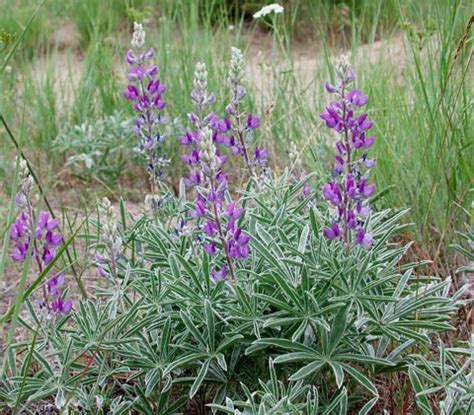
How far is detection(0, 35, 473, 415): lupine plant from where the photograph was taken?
1773mm

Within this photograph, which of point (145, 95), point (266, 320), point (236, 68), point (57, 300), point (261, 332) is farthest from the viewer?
point (145, 95)

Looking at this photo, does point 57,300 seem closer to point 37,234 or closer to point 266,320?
point 37,234

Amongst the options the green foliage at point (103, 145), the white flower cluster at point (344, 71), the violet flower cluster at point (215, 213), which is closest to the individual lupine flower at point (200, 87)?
the violet flower cluster at point (215, 213)

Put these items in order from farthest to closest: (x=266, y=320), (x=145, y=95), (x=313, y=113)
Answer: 1. (x=313, y=113)
2. (x=145, y=95)
3. (x=266, y=320)

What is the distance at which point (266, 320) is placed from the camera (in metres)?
1.78

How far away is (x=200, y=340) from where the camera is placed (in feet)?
6.08

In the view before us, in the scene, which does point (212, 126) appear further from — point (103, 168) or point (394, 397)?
point (103, 168)

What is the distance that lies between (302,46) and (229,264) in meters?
6.73

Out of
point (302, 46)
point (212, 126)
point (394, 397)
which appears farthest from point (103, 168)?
point (302, 46)

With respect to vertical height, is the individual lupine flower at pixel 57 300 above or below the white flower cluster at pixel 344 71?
below

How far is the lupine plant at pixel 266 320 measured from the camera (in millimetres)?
1773

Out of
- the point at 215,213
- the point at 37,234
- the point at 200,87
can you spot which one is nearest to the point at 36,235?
the point at 37,234

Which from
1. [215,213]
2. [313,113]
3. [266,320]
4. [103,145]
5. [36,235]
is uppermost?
[215,213]

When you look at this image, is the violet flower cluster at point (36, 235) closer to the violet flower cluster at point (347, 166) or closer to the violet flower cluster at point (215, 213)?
the violet flower cluster at point (215, 213)
